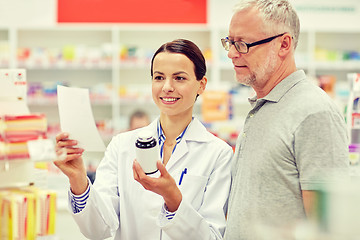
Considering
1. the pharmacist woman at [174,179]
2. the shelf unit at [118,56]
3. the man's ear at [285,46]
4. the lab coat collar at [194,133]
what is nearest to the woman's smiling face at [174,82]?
the pharmacist woman at [174,179]

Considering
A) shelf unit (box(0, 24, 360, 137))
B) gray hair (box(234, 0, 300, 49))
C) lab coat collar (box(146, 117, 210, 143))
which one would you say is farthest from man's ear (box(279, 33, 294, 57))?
shelf unit (box(0, 24, 360, 137))

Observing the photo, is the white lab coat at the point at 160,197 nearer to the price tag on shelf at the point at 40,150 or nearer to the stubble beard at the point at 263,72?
the stubble beard at the point at 263,72

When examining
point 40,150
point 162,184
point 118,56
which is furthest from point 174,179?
point 118,56

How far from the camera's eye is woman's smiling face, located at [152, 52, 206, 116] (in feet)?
6.41

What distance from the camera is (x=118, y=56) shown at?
6.02 m

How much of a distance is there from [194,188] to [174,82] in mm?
467

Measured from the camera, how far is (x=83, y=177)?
1720 mm

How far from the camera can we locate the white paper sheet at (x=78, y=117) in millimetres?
1467

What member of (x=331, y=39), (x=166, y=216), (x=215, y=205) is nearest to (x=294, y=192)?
(x=215, y=205)

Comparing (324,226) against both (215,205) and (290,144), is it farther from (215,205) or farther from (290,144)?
(215,205)

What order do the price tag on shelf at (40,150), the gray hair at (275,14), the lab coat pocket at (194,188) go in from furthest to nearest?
1. the lab coat pocket at (194,188)
2. the gray hair at (275,14)
3. the price tag on shelf at (40,150)

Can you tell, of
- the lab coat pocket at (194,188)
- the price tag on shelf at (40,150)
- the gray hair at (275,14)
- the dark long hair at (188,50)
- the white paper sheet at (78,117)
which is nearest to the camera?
the price tag on shelf at (40,150)

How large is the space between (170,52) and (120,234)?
83 cm

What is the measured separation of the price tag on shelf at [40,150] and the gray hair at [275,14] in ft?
3.06
